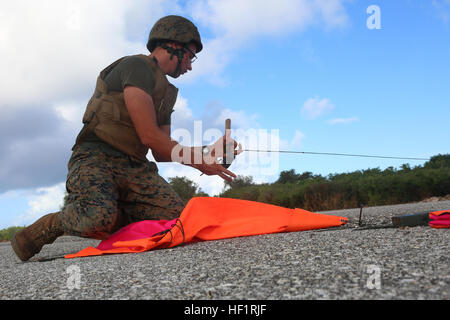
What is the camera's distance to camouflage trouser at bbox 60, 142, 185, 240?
9.70 ft

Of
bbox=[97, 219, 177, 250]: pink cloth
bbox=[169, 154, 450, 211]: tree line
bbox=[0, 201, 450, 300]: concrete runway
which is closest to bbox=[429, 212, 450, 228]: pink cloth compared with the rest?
bbox=[0, 201, 450, 300]: concrete runway

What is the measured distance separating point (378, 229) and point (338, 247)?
0.79 m

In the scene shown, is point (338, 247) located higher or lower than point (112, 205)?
lower

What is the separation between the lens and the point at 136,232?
3.14 metres

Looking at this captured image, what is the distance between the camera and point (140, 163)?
347 centimetres

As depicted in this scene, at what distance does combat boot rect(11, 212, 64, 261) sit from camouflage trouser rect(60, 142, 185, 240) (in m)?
0.15

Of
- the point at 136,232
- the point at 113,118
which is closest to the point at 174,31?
the point at 113,118

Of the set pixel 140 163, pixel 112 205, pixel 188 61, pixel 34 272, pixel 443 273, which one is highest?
pixel 188 61

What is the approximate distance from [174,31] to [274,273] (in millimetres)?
2466

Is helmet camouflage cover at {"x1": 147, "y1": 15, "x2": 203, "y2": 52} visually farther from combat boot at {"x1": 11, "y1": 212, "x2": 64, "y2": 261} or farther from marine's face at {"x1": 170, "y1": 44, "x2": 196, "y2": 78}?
combat boot at {"x1": 11, "y1": 212, "x2": 64, "y2": 261}

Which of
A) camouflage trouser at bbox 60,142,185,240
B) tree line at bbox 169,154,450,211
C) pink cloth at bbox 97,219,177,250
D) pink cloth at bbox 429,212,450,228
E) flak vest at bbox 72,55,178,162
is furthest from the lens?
tree line at bbox 169,154,450,211

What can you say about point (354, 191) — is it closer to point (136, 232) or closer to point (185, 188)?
point (185, 188)
